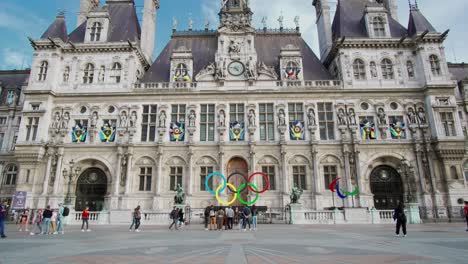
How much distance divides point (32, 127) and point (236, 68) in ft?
69.4

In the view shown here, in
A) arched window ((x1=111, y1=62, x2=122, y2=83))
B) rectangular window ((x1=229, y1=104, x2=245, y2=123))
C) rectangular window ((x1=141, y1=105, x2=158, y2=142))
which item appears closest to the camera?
rectangular window ((x1=141, y1=105, x2=158, y2=142))

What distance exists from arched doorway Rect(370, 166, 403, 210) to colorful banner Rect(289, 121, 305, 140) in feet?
25.7

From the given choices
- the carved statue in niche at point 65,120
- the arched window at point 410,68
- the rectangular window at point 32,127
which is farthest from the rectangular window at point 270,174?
the rectangular window at point 32,127

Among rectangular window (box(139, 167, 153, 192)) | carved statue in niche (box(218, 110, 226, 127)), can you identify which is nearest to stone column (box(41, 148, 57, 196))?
rectangular window (box(139, 167, 153, 192))

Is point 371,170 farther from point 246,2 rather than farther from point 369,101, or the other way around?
point 246,2

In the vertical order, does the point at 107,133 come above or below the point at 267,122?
below

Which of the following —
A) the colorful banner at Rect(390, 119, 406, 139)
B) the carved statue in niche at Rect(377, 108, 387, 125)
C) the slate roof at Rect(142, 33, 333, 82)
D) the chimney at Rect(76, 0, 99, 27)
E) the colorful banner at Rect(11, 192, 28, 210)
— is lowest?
the colorful banner at Rect(11, 192, 28, 210)

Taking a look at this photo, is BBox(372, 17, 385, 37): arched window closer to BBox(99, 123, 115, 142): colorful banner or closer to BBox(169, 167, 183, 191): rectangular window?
BBox(169, 167, 183, 191): rectangular window

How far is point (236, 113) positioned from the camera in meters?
29.2

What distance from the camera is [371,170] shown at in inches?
1092

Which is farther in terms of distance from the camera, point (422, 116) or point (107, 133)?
point (107, 133)

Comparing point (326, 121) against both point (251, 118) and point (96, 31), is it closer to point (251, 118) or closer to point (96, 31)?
point (251, 118)

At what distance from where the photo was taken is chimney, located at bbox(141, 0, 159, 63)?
35156mm

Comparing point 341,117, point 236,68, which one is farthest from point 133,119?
point 341,117
